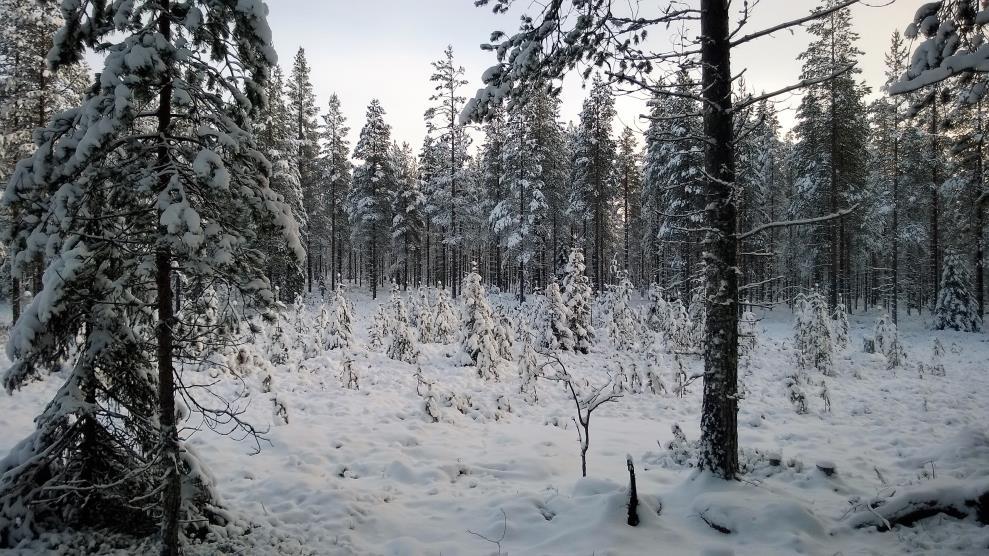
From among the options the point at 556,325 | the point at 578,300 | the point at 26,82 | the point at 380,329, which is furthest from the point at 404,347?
the point at 26,82

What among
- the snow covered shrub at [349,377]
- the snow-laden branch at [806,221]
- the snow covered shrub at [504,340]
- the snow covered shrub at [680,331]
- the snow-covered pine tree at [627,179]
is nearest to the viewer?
the snow-laden branch at [806,221]

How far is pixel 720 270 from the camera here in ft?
19.0

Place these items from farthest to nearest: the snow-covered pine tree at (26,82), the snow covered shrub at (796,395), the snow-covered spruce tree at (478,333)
Result: the snow-covered pine tree at (26,82) < the snow-covered spruce tree at (478,333) < the snow covered shrub at (796,395)

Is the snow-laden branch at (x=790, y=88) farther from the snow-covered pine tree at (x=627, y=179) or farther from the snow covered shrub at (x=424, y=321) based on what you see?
the snow-covered pine tree at (x=627, y=179)

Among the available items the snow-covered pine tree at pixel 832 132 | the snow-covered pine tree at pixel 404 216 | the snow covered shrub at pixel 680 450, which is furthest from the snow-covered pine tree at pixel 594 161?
the snow covered shrub at pixel 680 450

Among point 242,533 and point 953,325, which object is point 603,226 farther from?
point 242,533

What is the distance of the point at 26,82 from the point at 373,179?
21.8 metres

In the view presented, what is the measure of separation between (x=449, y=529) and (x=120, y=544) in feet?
11.1

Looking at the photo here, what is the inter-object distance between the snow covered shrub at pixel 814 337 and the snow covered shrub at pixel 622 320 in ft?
18.2

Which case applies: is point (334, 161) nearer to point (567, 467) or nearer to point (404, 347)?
point (404, 347)

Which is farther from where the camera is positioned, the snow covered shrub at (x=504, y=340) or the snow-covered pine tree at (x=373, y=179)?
the snow-covered pine tree at (x=373, y=179)

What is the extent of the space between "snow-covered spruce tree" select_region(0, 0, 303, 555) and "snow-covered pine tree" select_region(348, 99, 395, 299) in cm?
3109

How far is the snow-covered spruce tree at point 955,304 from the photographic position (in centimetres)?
2344

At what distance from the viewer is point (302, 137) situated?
115ft
